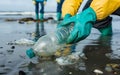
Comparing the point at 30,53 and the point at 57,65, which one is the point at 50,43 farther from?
the point at 57,65

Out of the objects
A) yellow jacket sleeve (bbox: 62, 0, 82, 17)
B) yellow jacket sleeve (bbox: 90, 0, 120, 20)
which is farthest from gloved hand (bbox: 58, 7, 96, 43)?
yellow jacket sleeve (bbox: 62, 0, 82, 17)

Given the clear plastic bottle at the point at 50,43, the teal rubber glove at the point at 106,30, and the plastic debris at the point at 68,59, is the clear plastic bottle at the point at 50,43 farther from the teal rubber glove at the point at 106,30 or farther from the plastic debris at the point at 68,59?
the teal rubber glove at the point at 106,30

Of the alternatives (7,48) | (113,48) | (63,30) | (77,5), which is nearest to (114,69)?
(63,30)

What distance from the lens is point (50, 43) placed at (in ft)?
15.2

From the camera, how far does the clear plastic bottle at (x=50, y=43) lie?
14.9 feet

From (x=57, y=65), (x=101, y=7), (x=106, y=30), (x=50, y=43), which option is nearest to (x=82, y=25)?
(x=101, y=7)

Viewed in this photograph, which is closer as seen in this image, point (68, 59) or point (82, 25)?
point (82, 25)

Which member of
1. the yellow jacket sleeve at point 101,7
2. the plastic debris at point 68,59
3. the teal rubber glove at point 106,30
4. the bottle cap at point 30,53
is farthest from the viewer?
the teal rubber glove at point 106,30

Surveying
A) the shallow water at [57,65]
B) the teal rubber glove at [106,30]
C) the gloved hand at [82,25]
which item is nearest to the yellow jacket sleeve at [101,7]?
the gloved hand at [82,25]

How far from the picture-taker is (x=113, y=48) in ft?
18.9

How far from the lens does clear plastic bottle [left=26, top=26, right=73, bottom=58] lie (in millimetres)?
4551

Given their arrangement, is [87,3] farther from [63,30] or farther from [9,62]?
[9,62]

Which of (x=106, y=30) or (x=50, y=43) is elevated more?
(x=50, y=43)

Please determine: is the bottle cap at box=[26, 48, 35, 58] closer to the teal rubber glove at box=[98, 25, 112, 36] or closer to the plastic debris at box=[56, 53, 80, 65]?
the plastic debris at box=[56, 53, 80, 65]
